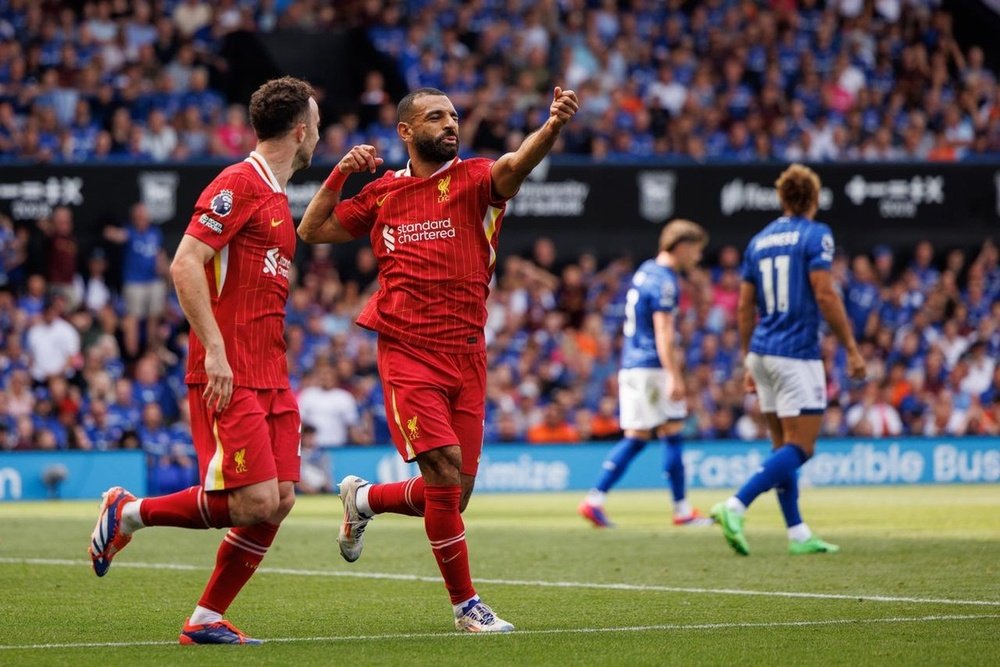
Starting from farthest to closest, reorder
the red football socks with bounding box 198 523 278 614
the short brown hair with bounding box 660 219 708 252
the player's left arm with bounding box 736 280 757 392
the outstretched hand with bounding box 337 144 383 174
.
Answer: the short brown hair with bounding box 660 219 708 252, the player's left arm with bounding box 736 280 757 392, the outstretched hand with bounding box 337 144 383 174, the red football socks with bounding box 198 523 278 614

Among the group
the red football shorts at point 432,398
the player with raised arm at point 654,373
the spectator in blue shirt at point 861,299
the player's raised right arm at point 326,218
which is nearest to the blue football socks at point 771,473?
the player with raised arm at point 654,373

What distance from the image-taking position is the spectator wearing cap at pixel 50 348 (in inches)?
827

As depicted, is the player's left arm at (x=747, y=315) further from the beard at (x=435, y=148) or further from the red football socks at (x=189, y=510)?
the red football socks at (x=189, y=510)

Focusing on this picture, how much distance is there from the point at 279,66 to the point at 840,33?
9.54 meters

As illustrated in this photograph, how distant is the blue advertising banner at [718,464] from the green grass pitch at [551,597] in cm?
579

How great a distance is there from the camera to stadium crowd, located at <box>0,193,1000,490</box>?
67.5 feet

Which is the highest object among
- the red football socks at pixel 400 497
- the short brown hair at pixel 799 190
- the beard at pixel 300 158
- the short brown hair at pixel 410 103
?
the short brown hair at pixel 410 103

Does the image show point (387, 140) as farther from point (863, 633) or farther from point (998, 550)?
point (863, 633)

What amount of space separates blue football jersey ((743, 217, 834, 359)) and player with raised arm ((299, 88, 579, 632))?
4108 millimetres

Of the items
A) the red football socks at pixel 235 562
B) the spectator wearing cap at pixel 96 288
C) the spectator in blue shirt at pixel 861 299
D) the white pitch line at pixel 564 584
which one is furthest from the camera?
the spectator in blue shirt at pixel 861 299

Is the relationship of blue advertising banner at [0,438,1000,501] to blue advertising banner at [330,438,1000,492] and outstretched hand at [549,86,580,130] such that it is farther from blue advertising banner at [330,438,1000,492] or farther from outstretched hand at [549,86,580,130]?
outstretched hand at [549,86,580,130]

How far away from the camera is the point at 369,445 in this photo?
819 inches

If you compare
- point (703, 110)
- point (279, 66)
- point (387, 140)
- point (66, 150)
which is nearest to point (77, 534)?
point (66, 150)

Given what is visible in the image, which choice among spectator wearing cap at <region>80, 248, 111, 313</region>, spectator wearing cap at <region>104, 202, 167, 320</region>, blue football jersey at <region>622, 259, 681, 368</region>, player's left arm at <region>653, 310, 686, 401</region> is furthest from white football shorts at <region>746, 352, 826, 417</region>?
spectator wearing cap at <region>80, 248, 111, 313</region>
